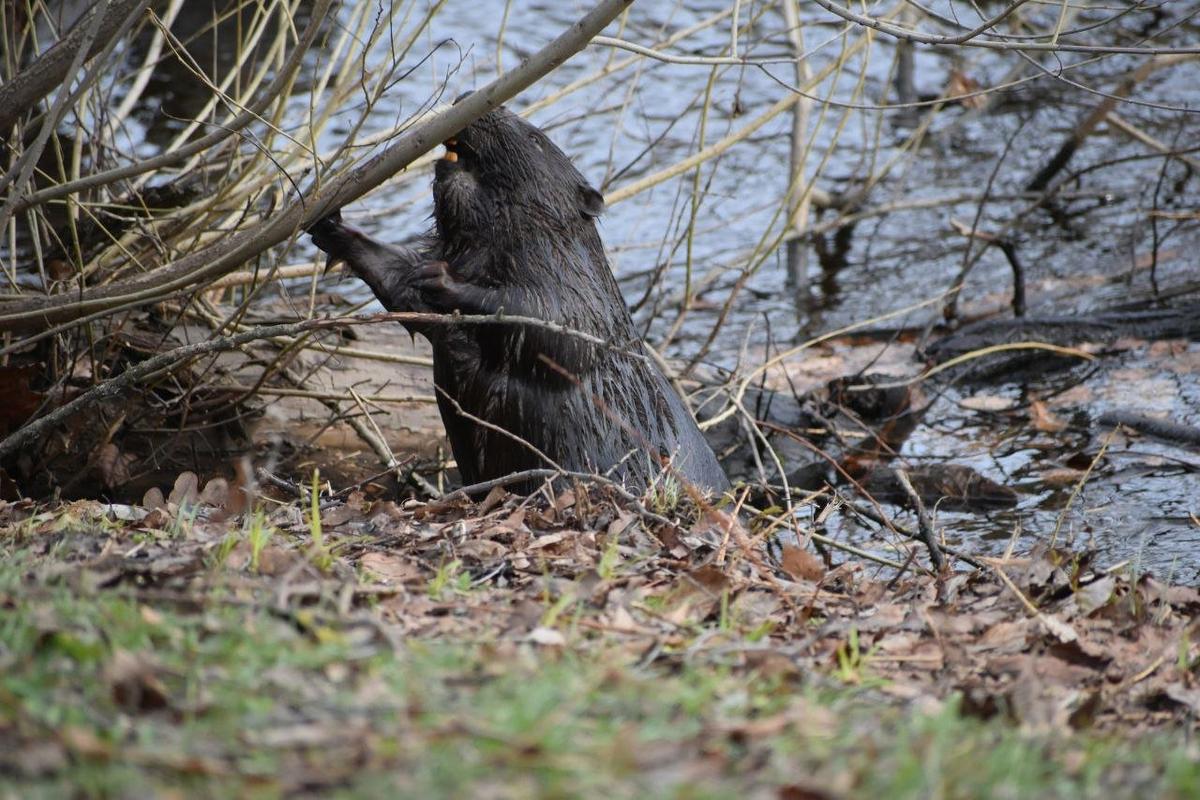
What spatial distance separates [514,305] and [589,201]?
1.69 ft

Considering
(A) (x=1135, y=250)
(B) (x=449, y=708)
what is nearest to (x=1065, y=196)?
(A) (x=1135, y=250)

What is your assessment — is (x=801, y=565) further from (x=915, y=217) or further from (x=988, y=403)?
(x=915, y=217)

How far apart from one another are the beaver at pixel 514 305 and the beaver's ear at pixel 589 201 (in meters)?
0.04

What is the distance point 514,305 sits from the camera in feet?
14.7

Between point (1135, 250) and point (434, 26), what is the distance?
5608mm

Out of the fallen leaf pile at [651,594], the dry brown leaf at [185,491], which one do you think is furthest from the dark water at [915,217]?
the dry brown leaf at [185,491]

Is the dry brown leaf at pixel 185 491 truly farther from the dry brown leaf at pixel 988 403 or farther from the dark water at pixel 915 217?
the dry brown leaf at pixel 988 403

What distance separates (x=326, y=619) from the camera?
2.43 metres

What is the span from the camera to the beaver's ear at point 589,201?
4.71 metres

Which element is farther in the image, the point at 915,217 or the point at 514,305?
the point at 915,217

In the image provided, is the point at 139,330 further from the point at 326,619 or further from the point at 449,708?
the point at 449,708

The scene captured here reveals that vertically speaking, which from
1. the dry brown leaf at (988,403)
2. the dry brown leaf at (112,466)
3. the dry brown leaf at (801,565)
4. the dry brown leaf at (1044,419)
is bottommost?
the dry brown leaf at (1044,419)

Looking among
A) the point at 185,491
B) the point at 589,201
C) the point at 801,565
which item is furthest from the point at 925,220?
the point at 185,491

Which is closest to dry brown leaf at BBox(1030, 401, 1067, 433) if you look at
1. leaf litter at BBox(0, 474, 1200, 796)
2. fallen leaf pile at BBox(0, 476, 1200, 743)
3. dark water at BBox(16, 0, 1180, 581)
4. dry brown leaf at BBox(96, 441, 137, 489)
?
dark water at BBox(16, 0, 1180, 581)
